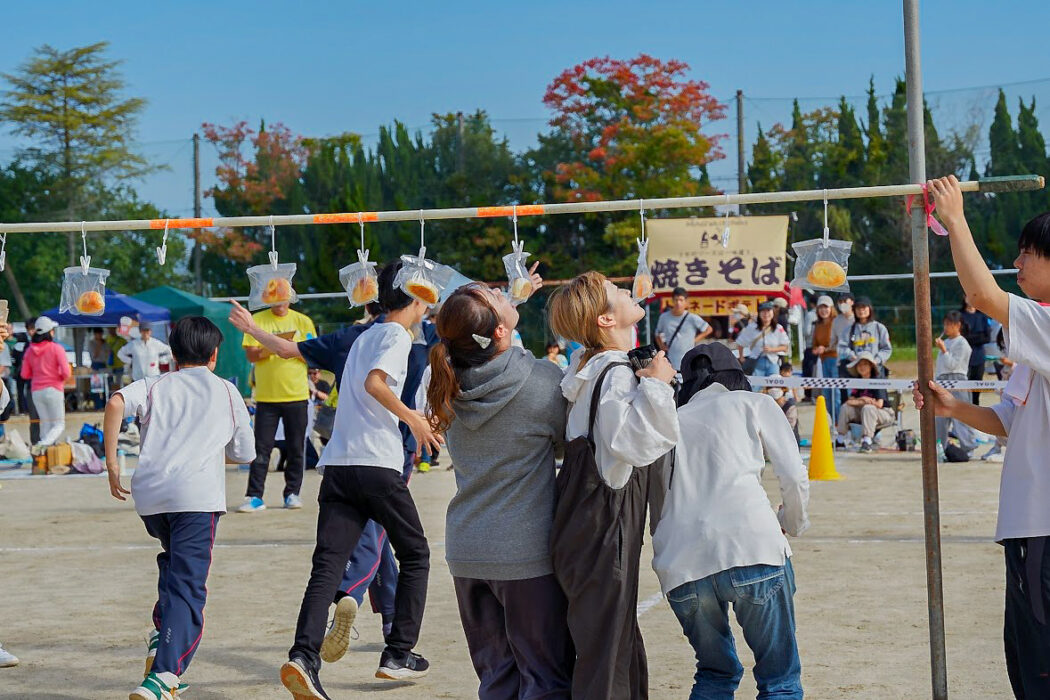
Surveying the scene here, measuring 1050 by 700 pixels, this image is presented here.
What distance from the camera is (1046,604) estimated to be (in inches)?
140

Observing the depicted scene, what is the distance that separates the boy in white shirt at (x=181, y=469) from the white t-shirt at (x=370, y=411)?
449mm

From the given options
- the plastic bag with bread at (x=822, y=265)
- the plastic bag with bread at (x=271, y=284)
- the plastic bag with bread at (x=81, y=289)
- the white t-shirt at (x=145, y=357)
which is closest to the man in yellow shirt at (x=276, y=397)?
the plastic bag with bread at (x=81, y=289)

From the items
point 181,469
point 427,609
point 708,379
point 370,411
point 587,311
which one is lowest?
point 427,609

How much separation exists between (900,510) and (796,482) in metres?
6.54

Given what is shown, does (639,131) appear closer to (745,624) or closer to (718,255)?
(718,255)

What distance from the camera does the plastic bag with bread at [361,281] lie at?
5797 mm

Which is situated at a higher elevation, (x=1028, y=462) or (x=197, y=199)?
(x=197, y=199)

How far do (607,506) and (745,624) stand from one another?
0.72 metres

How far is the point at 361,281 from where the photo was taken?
5824mm

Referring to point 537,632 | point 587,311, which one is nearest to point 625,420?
point 587,311

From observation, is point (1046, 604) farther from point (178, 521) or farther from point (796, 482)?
point (178, 521)

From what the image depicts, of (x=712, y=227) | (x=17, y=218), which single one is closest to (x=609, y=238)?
(x=712, y=227)

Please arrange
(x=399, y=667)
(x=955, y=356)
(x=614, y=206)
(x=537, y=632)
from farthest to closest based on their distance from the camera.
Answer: (x=955, y=356)
(x=399, y=667)
(x=614, y=206)
(x=537, y=632)

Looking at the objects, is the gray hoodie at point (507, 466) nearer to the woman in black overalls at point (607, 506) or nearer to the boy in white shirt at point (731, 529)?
the woman in black overalls at point (607, 506)
